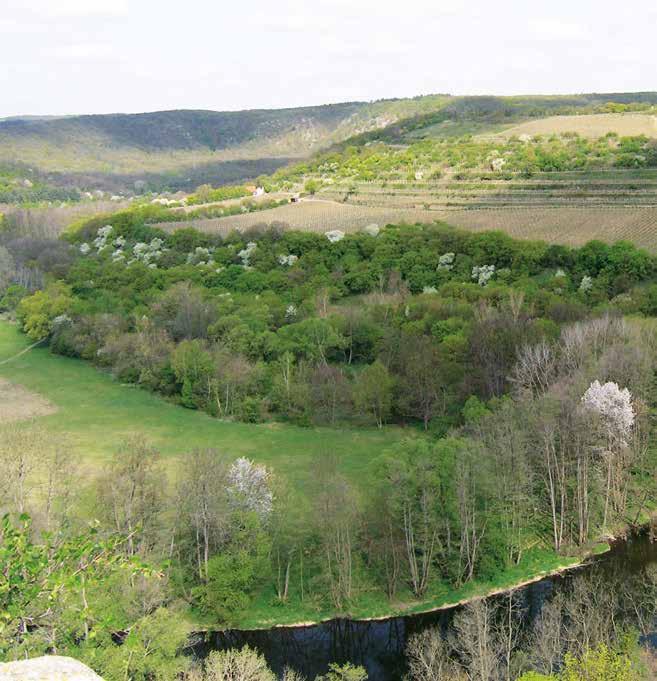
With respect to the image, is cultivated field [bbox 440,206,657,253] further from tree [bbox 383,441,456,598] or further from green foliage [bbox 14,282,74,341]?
green foliage [bbox 14,282,74,341]

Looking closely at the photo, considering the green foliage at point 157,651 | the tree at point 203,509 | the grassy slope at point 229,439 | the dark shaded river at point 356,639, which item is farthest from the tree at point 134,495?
the green foliage at point 157,651

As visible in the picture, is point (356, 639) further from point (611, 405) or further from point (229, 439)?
point (229, 439)

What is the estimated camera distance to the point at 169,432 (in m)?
54.1

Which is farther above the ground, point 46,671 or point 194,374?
point 46,671

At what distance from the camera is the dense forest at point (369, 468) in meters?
24.3

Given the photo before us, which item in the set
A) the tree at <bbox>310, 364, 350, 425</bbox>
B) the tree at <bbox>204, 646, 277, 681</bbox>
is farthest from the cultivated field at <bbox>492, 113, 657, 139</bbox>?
the tree at <bbox>204, 646, 277, 681</bbox>

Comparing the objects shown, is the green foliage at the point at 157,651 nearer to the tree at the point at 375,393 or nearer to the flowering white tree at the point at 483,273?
the tree at the point at 375,393

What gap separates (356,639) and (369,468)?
878cm

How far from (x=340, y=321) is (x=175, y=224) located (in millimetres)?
58770

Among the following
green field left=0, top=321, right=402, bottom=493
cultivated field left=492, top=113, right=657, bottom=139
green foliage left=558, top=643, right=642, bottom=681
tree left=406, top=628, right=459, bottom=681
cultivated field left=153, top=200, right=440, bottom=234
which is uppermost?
cultivated field left=492, top=113, right=657, bottom=139

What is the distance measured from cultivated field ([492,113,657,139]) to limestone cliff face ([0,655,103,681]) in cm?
10522

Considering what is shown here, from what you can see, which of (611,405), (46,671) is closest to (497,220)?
(611,405)

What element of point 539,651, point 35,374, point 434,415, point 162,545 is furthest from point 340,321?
point 539,651

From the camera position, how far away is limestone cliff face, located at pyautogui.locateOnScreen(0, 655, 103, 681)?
8.09m
